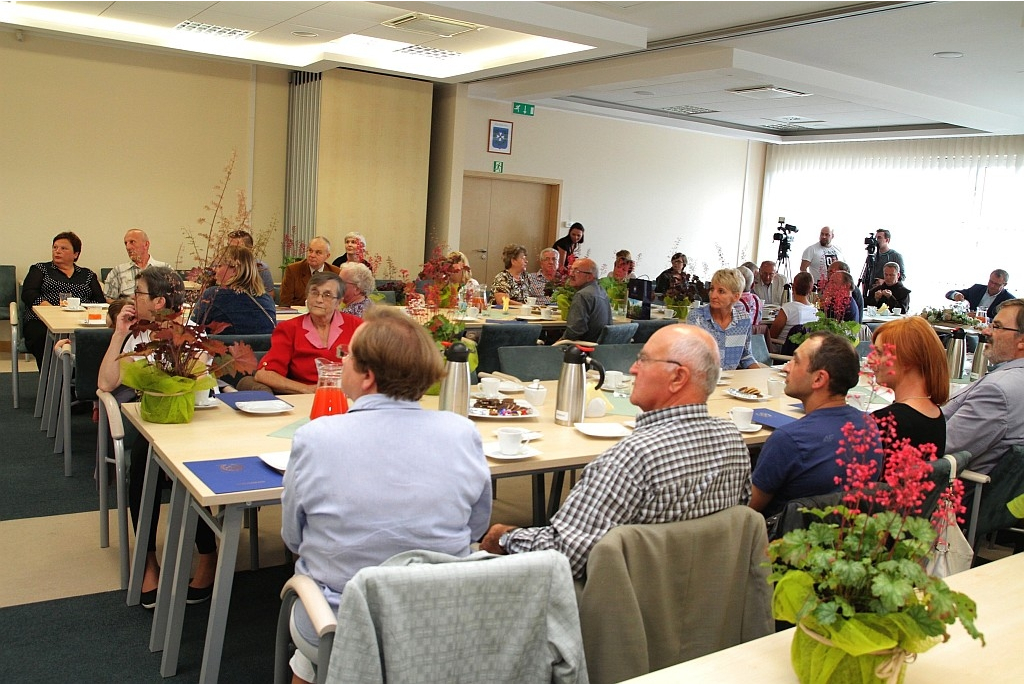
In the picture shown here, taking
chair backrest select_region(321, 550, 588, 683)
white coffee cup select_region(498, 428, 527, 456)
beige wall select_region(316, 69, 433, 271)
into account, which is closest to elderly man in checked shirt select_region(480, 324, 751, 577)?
chair backrest select_region(321, 550, 588, 683)

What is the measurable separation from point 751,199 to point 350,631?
45.6ft

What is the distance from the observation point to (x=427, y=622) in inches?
61.2

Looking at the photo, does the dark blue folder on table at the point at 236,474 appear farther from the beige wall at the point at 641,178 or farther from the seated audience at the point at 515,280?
the beige wall at the point at 641,178

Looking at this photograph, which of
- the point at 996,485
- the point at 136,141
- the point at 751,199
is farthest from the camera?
the point at 751,199

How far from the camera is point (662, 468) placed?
204cm

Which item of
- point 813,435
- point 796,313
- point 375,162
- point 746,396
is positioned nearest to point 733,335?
point 746,396

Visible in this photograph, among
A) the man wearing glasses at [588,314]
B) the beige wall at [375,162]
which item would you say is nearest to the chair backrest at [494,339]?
the man wearing glasses at [588,314]

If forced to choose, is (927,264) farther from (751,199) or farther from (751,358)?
(751,358)

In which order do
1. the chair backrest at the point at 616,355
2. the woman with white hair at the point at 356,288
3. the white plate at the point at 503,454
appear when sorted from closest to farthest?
the white plate at the point at 503,454 → the chair backrest at the point at 616,355 → the woman with white hair at the point at 356,288

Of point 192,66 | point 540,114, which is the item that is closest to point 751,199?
point 540,114

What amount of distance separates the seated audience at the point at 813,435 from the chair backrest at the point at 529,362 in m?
1.66

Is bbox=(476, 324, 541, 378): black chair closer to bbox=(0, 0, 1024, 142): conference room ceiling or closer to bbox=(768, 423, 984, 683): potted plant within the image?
bbox=(0, 0, 1024, 142): conference room ceiling

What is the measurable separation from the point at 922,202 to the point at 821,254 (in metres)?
1.47

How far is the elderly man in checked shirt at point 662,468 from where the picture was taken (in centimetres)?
203
